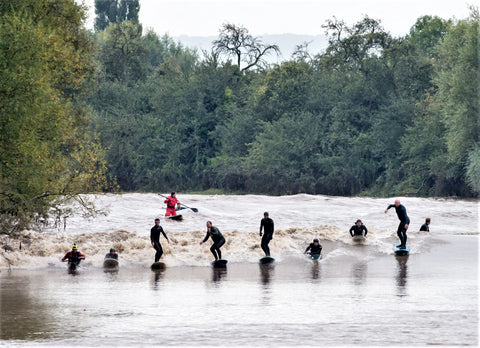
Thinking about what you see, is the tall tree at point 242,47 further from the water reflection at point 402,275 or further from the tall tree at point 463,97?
the water reflection at point 402,275

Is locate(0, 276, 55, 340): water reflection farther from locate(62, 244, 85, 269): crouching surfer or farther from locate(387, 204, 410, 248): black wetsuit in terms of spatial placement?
locate(387, 204, 410, 248): black wetsuit

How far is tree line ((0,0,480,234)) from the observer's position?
6469 centimetres

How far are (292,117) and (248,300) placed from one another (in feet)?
204

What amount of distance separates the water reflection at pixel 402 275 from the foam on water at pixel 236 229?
1784mm

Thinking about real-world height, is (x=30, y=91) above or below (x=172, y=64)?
below

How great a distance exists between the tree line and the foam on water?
30.9 ft

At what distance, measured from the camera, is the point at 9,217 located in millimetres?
29172

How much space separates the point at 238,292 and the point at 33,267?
8.92 meters

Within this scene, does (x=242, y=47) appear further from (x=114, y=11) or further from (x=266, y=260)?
(x=266, y=260)

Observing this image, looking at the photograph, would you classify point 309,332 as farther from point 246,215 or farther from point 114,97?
point 114,97

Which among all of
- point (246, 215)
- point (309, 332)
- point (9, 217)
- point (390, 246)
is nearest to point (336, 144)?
point (246, 215)

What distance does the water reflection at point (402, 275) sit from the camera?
67.3 ft

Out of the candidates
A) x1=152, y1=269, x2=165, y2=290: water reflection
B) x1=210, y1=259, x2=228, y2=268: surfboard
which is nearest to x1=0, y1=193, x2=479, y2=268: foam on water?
x1=210, y1=259, x2=228, y2=268: surfboard

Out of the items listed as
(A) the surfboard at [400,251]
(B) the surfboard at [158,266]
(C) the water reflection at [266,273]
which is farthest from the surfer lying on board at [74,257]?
(A) the surfboard at [400,251]
